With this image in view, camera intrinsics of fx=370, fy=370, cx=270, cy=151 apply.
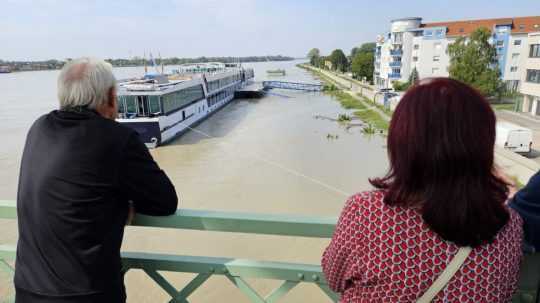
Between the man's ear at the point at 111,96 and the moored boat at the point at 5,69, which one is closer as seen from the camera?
the man's ear at the point at 111,96

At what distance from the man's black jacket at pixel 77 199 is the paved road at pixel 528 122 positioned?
16.7 m

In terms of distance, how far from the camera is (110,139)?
132 cm

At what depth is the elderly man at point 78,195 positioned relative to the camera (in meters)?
1.30

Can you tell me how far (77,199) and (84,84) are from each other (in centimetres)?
44

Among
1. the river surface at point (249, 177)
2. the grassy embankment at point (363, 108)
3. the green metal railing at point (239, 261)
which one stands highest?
the green metal railing at point (239, 261)

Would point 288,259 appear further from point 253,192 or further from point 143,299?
point 253,192

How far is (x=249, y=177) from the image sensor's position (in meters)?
13.3

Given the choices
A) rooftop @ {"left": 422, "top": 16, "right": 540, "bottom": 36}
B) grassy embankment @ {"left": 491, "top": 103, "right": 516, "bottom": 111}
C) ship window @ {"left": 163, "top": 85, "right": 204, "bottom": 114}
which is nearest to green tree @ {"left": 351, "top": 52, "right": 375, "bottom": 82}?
rooftop @ {"left": 422, "top": 16, "right": 540, "bottom": 36}

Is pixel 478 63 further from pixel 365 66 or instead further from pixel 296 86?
pixel 365 66

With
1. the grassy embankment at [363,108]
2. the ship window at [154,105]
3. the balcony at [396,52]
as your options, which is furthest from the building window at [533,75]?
the balcony at [396,52]

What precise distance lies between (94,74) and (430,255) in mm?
1316

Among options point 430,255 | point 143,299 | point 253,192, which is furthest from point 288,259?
point 430,255

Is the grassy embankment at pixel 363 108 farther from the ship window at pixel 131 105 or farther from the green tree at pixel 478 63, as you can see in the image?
the ship window at pixel 131 105

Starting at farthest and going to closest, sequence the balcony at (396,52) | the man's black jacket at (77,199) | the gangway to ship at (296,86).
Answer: the gangway to ship at (296,86) < the balcony at (396,52) < the man's black jacket at (77,199)
